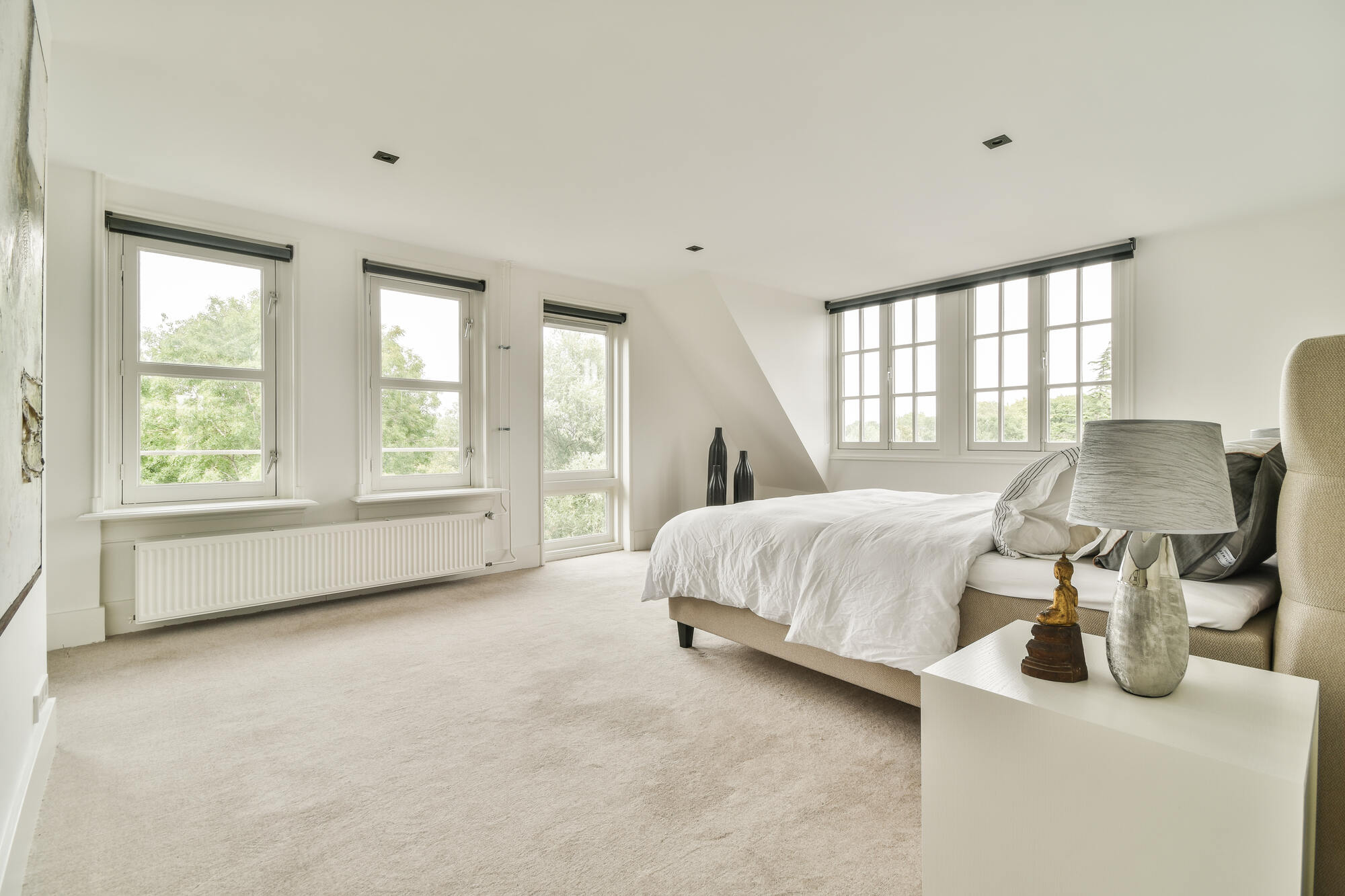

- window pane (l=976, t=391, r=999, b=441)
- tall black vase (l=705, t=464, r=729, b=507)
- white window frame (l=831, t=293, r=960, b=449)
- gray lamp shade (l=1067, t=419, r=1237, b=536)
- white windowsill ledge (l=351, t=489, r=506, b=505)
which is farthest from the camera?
tall black vase (l=705, t=464, r=729, b=507)

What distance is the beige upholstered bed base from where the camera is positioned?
1413 millimetres

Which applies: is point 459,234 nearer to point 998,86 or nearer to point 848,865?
point 998,86

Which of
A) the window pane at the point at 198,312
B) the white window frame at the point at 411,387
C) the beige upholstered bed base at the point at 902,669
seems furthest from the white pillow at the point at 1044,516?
the window pane at the point at 198,312

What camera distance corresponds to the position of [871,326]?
18.5 ft

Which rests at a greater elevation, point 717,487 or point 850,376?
point 850,376

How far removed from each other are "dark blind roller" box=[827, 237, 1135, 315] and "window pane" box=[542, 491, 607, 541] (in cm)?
291

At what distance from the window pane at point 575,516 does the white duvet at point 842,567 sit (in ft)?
8.26

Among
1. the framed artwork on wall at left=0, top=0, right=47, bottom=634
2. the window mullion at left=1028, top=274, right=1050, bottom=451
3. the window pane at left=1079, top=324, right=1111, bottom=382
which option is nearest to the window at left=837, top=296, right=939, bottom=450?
the window mullion at left=1028, top=274, right=1050, bottom=451

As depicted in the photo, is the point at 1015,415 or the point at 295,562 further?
the point at 1015,415

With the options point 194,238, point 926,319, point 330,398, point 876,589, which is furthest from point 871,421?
point 194,238

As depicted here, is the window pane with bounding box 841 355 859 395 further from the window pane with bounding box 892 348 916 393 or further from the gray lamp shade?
the gray lamp shade

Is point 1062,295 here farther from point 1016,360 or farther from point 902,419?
point 902,419

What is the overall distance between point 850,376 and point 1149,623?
16.0 ft

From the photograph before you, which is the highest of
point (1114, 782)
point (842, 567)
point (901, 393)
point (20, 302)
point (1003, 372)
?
point (1003, 372)
